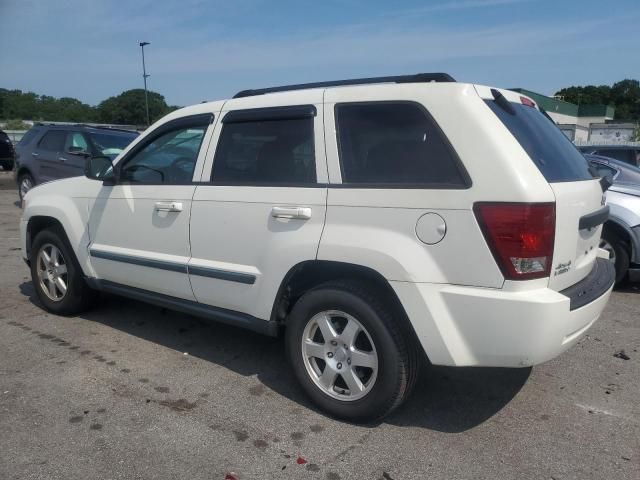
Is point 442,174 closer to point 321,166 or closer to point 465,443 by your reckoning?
point 321,166

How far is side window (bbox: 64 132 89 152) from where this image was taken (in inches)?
420

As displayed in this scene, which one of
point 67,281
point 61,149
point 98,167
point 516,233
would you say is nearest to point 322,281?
point 516,233

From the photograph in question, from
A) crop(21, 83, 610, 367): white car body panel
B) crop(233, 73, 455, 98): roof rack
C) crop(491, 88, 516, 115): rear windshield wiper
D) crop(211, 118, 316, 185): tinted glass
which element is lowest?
crop(21, 83, 610, 367): white car body panel

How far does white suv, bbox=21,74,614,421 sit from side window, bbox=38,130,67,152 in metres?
7.74

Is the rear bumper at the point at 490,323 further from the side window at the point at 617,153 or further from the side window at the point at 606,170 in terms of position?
the side window at the point at 617,153

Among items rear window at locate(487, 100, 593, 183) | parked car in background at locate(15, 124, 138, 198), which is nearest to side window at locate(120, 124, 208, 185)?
rear window at locate(487, 100, 593, 183)

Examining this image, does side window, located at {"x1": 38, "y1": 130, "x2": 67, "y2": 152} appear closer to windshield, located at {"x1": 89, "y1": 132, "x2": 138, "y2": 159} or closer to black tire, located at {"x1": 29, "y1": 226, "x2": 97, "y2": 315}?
windshield, located at {"x1": 89, "y1": 132, "x2": 138, "y2": 159}

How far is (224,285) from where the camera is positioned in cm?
373

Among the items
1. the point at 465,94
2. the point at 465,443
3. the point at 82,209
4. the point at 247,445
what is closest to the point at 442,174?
the point at 465,94

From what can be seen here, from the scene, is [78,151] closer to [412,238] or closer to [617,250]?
[617,250]

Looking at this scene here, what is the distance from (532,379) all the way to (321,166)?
6.83 ft

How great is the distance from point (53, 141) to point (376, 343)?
10234 millimetres

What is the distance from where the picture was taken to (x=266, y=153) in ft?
12.0

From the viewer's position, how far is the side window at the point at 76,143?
10.7 m
